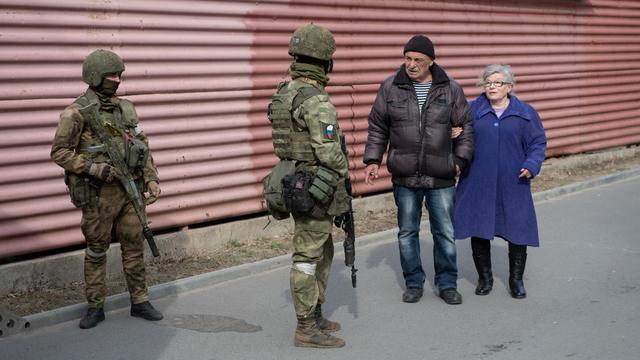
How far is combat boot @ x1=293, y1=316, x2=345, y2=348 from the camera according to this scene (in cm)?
570

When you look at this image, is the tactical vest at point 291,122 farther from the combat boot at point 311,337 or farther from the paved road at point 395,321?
the paved road at point 395,321

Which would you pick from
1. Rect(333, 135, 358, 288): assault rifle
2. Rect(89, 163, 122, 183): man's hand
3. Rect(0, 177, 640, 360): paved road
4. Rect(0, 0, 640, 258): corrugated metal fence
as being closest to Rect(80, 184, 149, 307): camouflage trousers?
Rect(89, 163, 122, 183): man's hand

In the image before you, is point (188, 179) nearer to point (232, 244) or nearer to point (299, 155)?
point (232, 244)

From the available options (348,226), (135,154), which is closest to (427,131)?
(348,226)

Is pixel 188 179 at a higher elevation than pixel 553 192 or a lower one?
higher

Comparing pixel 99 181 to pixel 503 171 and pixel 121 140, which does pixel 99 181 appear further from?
pixel 503 171

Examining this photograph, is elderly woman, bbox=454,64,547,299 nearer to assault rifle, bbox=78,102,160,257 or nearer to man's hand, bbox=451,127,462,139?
man's hand, bbox=451,127,462,139

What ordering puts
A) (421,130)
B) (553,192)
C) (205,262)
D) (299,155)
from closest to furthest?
(299,155) → (421,130) → (205,262) → (553,192)

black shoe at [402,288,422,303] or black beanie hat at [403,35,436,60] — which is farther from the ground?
black beanie hat at [403,35,436,60]

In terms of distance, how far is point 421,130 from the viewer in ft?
21.6

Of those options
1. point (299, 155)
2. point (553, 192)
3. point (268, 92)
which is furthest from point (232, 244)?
point (553, 192)

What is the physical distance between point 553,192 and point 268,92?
455 cm

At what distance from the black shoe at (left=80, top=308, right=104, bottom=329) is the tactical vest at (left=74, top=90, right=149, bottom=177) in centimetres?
101

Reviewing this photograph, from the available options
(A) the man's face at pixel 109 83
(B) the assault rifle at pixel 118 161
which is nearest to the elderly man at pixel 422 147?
(B) the assault rifle at pixel 118 161
